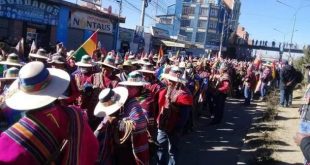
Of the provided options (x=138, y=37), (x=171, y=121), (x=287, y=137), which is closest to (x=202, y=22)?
(x=138, y=37)

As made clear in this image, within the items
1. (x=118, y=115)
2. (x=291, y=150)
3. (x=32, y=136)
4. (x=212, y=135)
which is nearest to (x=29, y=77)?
(x=32, y=136)

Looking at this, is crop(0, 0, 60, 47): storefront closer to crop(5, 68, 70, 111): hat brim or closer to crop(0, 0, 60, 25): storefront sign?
crop(0, 0, 60, 25): storefront sign

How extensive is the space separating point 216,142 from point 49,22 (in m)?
16.2

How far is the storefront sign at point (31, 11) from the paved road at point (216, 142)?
11864 millimetres

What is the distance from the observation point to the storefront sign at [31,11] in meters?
20.2

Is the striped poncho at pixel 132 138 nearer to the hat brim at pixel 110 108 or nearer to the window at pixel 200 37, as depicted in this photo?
the hat brim at pixel 110 108

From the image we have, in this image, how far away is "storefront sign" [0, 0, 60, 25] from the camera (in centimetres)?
2020

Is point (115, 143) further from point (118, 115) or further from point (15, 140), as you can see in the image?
point (15, 140)

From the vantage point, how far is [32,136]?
106 inches

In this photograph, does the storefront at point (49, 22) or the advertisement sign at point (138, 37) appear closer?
the storefront at point (49, 22)

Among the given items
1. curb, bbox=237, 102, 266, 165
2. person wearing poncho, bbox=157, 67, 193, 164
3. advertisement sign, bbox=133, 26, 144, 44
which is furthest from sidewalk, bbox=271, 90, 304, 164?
advertisement sign, bbox=133, 26, 144, 44

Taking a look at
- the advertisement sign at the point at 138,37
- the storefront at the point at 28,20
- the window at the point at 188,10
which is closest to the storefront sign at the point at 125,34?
the advertisement sign at the point at 138,37

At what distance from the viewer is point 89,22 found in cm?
2841

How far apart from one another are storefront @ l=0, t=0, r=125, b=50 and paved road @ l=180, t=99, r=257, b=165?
29.5ft
